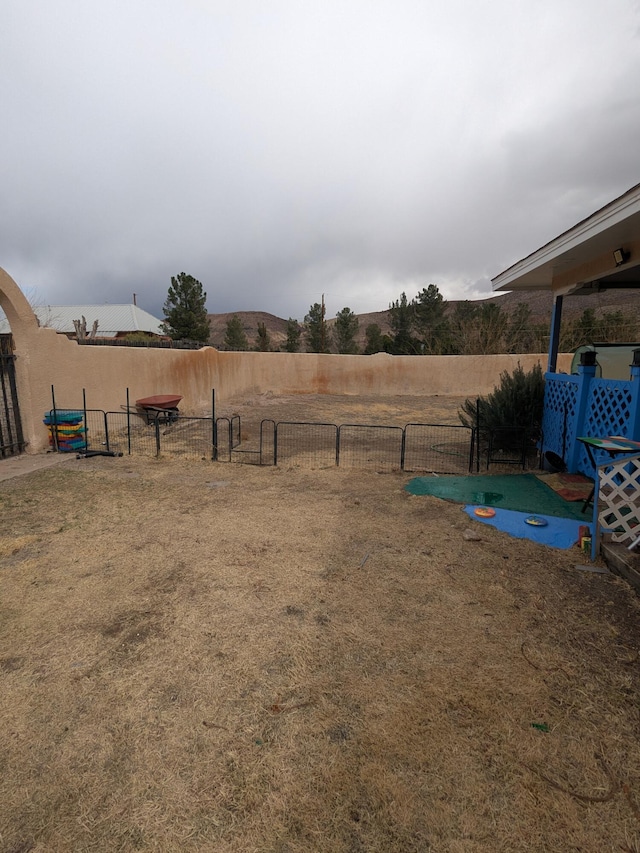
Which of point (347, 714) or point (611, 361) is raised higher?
point (611, 361)

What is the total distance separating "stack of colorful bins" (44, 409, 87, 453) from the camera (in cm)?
820

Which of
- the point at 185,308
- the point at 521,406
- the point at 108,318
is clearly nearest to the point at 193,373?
the point at 521,406

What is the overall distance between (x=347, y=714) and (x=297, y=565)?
1726 millimetres

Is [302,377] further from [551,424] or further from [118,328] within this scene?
[118,328]

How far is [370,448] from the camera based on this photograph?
31.0ft

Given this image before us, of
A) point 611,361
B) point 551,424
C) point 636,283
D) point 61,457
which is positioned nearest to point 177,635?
point 61,457

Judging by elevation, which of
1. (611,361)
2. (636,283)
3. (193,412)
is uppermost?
(636,283)

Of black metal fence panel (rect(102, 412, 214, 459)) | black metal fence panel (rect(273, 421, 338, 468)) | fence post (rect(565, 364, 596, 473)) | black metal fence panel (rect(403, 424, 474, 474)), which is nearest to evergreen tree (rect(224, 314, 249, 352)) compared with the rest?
black metal fence panel (rect(102, 412, 214, 459))

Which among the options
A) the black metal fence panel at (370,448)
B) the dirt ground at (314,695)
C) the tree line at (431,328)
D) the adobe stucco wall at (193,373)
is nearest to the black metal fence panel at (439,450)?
the black metal fence panel at (370,448)

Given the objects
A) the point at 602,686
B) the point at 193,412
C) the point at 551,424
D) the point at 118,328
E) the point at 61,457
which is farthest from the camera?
the point at 118,328

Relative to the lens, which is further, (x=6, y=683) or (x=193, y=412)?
(x=193, y=412)

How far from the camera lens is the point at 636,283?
757 centimetres

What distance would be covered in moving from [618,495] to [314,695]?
322 cm

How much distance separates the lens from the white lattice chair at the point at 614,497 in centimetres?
381
